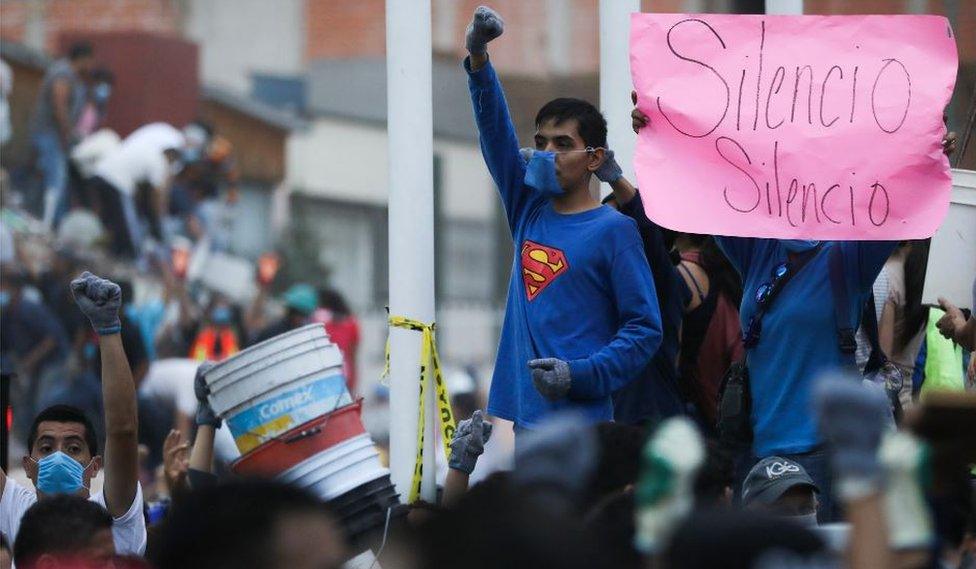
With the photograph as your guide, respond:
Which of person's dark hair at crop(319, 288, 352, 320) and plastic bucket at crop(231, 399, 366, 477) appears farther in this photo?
person's dark hair at crop(319, 288, 352, 320)

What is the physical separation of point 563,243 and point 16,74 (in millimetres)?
13697

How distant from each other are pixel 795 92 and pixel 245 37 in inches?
590

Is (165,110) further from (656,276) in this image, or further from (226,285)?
(656,276)

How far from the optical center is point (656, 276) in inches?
213

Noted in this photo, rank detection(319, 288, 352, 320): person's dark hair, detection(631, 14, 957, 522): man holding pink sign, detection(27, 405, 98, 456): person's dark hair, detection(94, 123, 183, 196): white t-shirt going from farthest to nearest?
detection(94, 123, 183, 196): white t-shirt → detection(319, 288, 352, 320): person's dark hair → detection(27, 405, 98, 456): person's dark hair → detection(631, 14, 957, 522): man holding pink sign

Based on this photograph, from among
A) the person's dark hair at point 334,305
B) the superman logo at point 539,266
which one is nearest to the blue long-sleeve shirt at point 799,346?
the superman logo at point 539,266

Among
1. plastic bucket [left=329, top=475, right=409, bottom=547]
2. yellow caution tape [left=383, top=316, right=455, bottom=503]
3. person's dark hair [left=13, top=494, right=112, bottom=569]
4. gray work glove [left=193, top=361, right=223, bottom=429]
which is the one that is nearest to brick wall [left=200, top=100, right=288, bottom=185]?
gray work glove [left=193, top=361, right=223, bottom=429]

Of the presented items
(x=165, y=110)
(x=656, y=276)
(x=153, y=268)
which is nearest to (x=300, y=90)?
(x=165, y=110)

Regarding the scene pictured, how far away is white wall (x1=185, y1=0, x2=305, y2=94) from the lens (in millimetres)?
19594

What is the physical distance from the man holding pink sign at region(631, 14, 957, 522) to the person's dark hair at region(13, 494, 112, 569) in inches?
74.4

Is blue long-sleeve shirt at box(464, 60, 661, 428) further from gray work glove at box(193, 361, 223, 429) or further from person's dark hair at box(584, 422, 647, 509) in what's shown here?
person's dark hair at box(584, 422, 647, 509)

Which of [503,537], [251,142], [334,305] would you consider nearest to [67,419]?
[503,537]

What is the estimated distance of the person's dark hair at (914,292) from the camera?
19.2 ft

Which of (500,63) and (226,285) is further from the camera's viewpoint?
(226,285)
